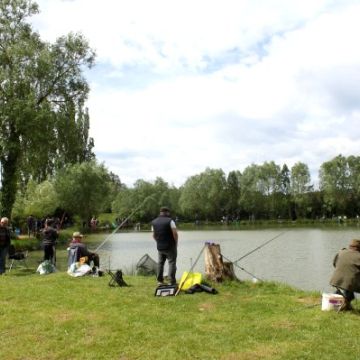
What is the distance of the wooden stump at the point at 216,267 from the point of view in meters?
11.5

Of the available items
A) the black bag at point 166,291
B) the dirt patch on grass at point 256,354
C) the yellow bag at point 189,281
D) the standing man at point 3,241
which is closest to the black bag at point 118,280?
the black bag at point 166,291

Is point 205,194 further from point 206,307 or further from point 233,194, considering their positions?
point 206,307

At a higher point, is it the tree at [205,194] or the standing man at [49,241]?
the tree at [205,194]

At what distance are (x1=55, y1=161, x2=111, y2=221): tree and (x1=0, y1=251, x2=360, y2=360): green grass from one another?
43.5m

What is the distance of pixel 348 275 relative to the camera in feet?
28.2

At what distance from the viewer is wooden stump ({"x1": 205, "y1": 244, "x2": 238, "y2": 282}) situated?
11.5 meters

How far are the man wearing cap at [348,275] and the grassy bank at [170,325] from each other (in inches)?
17.6

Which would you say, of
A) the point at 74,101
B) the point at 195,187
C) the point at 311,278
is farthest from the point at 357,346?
the point at 195,187

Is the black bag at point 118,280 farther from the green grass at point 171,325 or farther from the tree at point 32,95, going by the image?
the tree at point 32,95

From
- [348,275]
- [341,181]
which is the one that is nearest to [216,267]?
[348,275]

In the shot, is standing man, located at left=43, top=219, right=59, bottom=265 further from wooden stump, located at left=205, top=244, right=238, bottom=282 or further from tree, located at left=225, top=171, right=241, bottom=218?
tree, located at left=225, top=171, right=241, bottom=218

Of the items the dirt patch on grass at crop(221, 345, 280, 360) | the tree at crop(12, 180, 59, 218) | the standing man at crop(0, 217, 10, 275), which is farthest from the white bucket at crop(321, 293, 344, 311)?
the tree at crop(12, 180, 59, 218)

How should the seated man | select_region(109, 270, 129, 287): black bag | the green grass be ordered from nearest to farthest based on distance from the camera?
the green grass, select_region(109, 270, 129, 287): black bag, the seated man

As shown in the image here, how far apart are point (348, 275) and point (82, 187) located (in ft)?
158
